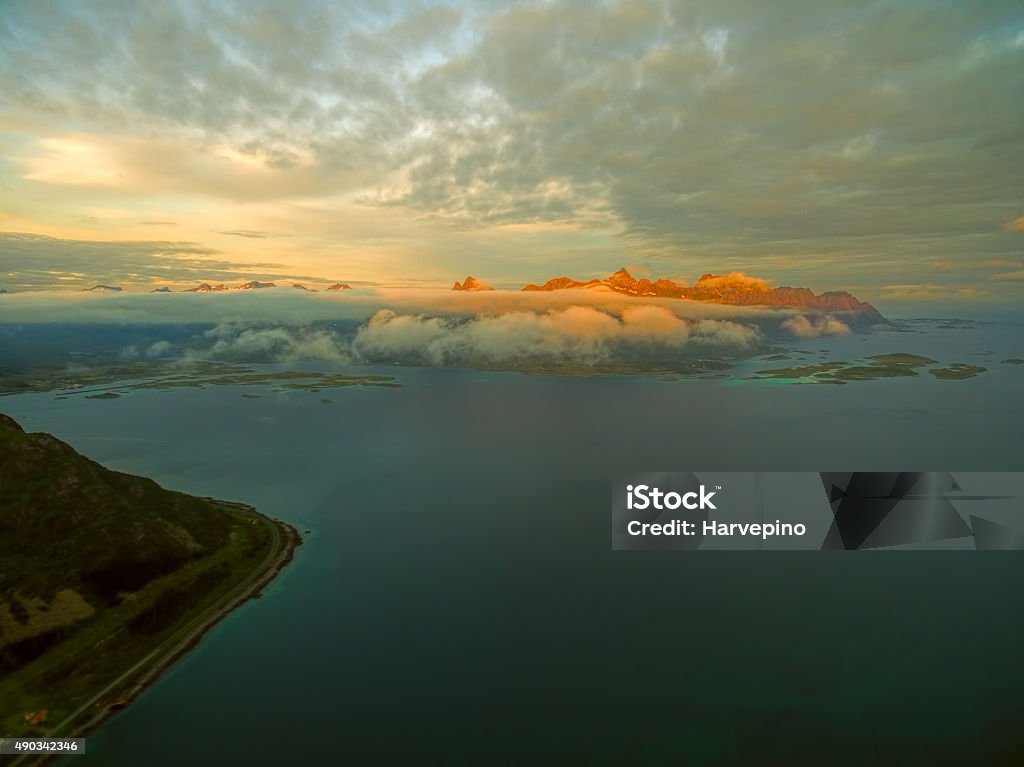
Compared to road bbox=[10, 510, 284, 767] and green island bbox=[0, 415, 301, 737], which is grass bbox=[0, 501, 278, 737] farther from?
road bbox=[10, 510, 284, 767]

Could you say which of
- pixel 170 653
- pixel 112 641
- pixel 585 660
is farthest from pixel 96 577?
pixel 585 660

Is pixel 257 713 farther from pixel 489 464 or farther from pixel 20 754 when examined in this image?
pixel 489 464

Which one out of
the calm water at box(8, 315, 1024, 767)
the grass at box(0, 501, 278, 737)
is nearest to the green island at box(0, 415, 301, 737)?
the grass at box(0, 501, 278, 737)

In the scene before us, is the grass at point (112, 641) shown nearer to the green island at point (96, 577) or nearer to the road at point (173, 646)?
the green island at point (96, 577)

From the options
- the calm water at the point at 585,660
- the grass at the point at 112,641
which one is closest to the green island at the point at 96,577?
the grass at the point at 112,641

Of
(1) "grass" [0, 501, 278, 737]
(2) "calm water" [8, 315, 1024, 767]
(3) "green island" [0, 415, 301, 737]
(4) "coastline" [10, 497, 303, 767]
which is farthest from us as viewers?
(3) "green island" [0, 415, 301, 737]
